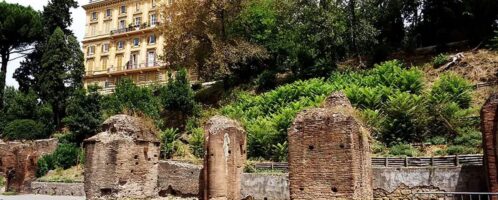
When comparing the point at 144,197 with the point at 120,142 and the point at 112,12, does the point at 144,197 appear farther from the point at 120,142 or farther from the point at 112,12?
the point at 112,12

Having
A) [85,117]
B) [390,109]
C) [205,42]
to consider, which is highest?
[205,42]

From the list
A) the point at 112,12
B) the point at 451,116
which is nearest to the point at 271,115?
the point at 451,116

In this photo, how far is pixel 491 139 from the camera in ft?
39.5

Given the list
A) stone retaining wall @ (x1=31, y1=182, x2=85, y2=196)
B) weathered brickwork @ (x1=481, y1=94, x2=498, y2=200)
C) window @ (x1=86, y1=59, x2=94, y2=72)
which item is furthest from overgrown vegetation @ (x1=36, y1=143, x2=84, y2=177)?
window @ (x1=86, y1=59, x2=94, y2=72)

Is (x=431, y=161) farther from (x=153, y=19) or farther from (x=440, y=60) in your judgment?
(x=153, y=19)

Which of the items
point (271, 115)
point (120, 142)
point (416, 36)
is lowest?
point (120, 142)

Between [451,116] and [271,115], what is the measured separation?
9.38 meters

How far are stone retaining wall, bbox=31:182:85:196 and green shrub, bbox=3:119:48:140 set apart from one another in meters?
9.78

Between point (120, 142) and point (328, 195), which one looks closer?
point (328, 195)

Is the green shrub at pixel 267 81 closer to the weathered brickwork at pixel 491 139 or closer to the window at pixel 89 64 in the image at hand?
the weathered brickwork at pixel 491 139

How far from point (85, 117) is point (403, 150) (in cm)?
2182

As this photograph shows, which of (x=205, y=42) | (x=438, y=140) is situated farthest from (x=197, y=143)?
(x=205, y=42)

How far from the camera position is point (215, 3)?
115 ft

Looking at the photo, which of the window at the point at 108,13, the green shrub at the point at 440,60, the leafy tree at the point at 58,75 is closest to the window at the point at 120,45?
the window at the point at 108,13
